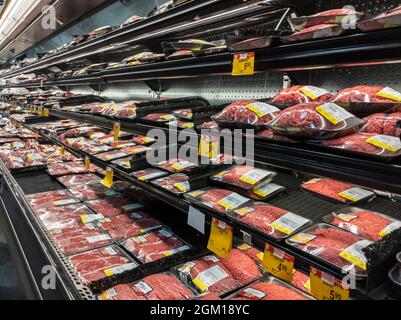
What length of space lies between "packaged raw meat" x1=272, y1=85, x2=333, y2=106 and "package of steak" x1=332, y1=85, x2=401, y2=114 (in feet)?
0.28

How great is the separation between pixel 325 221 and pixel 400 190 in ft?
1.27

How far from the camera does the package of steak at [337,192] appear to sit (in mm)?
1228

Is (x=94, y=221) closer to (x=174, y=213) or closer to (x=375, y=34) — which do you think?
(x=174, y=213)

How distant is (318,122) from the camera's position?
102cm

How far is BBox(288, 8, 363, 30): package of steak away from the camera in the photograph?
3.04ft

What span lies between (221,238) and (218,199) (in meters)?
0.18

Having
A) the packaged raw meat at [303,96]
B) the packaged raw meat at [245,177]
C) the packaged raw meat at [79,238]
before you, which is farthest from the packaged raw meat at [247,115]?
the packaged raw meat at [79,238]

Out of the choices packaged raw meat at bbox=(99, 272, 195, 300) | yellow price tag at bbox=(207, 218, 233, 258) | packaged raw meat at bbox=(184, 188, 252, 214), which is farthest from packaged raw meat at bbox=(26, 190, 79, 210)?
yellow price tag at bbox=(207, 218, 233, 258)

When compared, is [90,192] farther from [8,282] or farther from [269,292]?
[269,292]

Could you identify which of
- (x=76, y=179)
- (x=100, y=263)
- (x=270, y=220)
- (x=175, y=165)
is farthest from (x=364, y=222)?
(x=76, y=179)

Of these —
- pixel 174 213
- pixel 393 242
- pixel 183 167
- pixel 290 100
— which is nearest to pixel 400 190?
pixel 393 242

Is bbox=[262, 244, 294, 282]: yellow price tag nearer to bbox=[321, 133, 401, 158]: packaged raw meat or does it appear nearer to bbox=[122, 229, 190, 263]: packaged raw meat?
bbox=[321, 133, 401, 158]: packaged raw meat

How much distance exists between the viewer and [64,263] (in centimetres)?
151
